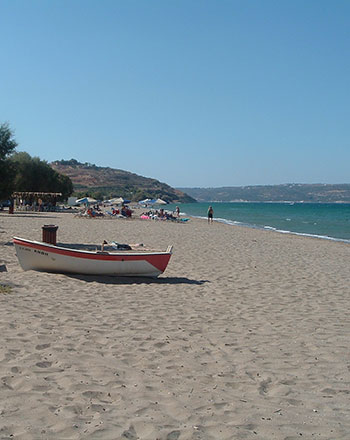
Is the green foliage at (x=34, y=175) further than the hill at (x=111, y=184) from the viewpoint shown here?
No

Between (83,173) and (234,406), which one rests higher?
(83,173)

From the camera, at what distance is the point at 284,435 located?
3.95 m

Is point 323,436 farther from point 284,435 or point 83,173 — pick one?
point 83,173

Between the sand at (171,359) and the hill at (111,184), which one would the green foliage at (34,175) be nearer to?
the sand at (171,359)

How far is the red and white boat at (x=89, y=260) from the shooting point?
450 inches

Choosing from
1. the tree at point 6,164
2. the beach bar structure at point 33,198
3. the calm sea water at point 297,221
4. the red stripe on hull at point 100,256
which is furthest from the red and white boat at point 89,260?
the beach bar structure at point 33,198

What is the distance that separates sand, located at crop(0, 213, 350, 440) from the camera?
4086 mm

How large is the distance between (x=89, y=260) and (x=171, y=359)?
591cm

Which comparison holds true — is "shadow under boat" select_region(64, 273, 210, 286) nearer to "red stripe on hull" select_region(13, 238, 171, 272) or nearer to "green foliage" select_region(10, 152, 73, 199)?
"red stripe on hull" select_region(13, 238, 171, 272)

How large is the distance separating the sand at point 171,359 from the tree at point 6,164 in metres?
8.88

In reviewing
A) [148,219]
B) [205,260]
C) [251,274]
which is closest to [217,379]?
[251,274]

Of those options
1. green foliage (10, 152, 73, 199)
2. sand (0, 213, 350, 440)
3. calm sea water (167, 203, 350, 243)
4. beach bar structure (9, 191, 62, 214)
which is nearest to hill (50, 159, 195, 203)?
calm sea water (167, 203, 350, 243)

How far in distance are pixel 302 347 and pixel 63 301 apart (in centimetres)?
422

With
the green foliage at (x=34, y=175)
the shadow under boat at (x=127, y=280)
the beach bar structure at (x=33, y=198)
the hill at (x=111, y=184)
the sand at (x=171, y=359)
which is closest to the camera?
the sand at (x=171, y=359)
